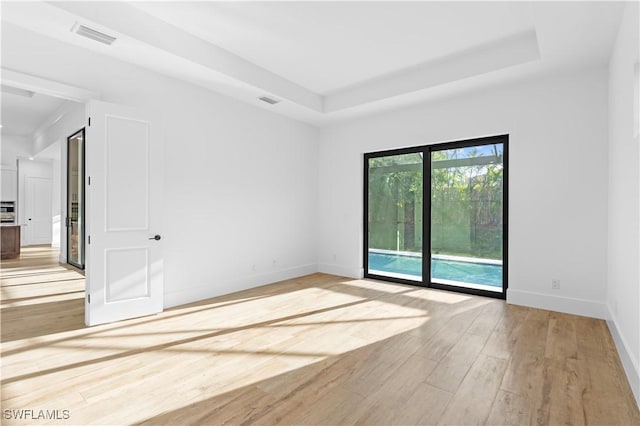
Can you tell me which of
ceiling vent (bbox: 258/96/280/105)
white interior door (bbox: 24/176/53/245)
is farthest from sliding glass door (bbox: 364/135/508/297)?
white interior door (bbox: 24/176/53/245)

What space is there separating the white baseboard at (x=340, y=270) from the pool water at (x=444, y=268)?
10.2 inches

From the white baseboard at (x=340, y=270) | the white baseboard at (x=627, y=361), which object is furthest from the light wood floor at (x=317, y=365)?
the white baseboard at (x=340, y=270)

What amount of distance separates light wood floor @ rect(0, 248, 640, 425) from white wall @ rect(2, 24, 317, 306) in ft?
2.51

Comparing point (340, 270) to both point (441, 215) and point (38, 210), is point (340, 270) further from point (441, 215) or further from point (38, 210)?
point (38, 210)

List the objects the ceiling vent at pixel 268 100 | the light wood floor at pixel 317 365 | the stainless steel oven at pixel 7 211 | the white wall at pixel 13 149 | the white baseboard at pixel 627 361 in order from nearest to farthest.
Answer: the light wood floor at pixel 317 365
the white baseboard at pixel 627 361
the ceiling vent at pixel 268 100
the white wall at pixel 13 149
the stainless steel oven at pixel 7 211

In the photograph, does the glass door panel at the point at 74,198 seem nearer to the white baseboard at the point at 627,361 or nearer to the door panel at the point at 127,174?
the door panel at the point at 127,174

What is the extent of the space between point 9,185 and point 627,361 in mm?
13093

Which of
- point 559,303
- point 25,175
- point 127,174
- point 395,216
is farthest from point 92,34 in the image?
point 25,175

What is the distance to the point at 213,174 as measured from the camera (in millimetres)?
4688

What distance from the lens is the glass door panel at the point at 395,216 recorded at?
5406mm

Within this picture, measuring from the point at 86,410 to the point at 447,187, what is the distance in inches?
191

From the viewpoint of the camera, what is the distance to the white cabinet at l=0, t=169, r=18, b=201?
29.9ft

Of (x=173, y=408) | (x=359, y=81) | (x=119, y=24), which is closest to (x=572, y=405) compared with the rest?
(x=173, y=408)

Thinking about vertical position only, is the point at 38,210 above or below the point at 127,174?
below
